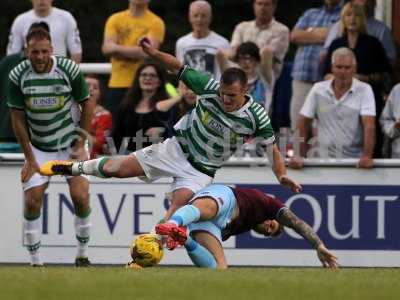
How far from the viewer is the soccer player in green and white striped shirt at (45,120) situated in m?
16.5

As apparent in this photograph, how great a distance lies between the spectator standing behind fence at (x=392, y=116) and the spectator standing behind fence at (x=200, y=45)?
2.01 meters

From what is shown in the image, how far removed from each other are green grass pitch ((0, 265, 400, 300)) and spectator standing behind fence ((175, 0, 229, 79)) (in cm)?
563

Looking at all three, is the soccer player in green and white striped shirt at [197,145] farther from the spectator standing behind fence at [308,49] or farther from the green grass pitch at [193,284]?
the spectator standing behind fence at [308,49]

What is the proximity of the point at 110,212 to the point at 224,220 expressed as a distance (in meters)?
3.22

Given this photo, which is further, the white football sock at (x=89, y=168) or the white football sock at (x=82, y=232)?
the white football sock at (x=82, y=232)

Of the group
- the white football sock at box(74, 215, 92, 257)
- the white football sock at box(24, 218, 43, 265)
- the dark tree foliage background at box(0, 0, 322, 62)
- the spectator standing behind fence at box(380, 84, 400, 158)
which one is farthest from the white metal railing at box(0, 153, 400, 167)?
the dark tree foliage background at box(0, 0, 322, 62)

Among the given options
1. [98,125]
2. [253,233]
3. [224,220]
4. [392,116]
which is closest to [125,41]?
[98,125]

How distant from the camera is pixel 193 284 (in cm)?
1204

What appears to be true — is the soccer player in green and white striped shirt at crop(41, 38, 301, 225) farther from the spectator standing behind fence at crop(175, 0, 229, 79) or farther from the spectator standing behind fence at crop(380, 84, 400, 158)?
the spectator standing behind fence at crop(175, 0, 229, 79)

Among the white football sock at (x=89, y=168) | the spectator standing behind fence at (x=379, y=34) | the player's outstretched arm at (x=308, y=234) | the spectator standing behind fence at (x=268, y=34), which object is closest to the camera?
the player's outstretched arm at (x=308, y=234)

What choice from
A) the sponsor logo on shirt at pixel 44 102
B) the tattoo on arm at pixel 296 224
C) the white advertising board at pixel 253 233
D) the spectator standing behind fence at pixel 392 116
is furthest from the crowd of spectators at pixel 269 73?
the tattoo on arm at pixel 296 224

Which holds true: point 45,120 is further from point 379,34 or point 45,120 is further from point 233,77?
point 379,34

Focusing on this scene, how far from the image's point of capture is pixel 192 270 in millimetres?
13492

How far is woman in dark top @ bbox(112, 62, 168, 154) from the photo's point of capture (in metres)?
18.0
